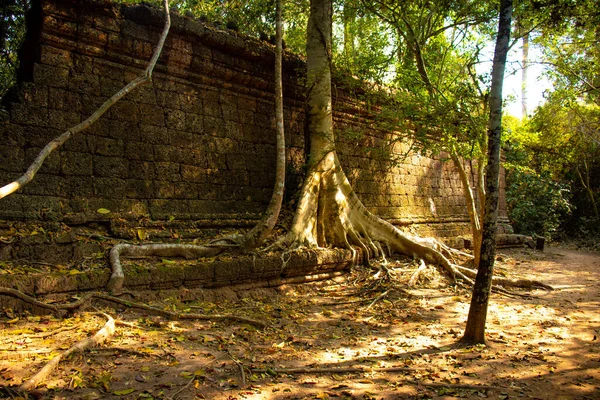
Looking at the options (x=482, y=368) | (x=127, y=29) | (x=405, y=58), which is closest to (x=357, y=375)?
(x=482, y=368)

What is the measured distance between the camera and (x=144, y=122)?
5.28 m

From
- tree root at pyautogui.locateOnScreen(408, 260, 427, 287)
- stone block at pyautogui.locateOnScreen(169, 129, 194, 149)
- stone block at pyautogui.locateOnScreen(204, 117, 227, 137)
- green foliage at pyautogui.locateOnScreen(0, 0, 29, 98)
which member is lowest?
tree root at pyautogui.locateOnScreen(408, 260, 427, 287)

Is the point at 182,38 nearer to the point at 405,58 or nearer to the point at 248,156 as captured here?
the point at 248,156

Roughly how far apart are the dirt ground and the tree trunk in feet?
1.31

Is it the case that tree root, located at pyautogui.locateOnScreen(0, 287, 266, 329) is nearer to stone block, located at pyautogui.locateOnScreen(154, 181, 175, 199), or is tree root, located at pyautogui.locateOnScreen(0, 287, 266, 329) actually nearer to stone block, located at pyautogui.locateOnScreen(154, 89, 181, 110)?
stone block, located at pyautogui.locateOnScreen(154, 181, 175, 199)

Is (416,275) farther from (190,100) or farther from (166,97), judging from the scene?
(166,97)

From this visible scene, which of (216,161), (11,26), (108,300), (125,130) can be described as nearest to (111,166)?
(125,130)

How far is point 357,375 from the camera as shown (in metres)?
3.20

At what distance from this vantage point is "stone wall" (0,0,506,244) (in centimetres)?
452

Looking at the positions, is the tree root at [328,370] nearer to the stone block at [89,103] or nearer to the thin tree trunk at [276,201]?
the thin tree trunk at [276,201]

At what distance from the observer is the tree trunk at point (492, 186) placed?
389 cm

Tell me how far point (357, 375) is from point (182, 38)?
14.6 ft

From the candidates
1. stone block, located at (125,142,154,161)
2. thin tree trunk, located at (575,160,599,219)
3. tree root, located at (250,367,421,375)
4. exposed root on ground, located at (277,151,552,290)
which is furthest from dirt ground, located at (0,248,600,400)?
thin tree trunk, located at (575,160,599,219)

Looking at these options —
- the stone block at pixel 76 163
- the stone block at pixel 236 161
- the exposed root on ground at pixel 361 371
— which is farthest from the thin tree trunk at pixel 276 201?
the exposed root on ground at pixel 361 371
